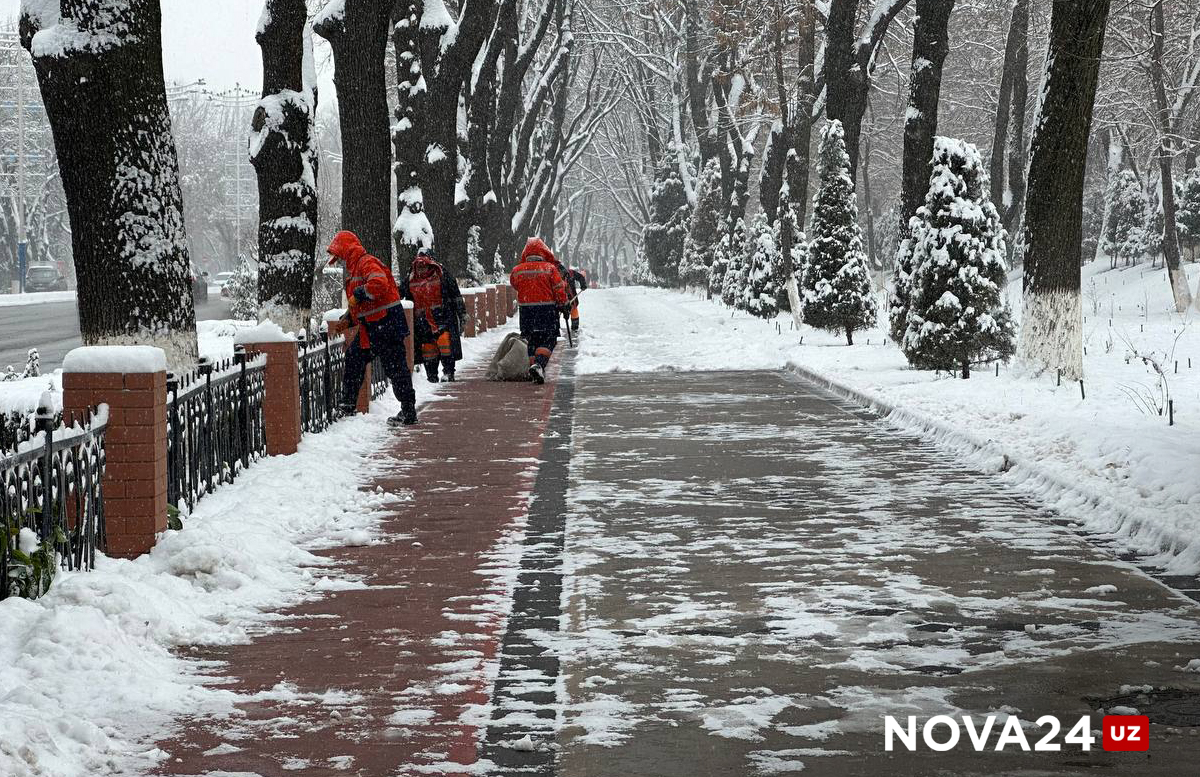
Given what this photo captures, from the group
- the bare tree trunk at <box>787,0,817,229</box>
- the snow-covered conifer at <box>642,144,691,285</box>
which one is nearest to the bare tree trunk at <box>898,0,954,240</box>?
the bare tree trunk at <box>787,0,817,229</box>

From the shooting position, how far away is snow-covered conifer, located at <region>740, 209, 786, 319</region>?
128ft

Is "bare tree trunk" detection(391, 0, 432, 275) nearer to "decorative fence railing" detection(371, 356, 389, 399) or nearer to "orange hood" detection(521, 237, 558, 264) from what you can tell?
"orange hood" detection(521, 237, 558, 264)

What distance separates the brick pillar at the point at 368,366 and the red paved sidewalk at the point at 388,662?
15.6 ft

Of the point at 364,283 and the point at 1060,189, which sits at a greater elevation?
the point at 1060,189

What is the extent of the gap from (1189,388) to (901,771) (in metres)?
14.0

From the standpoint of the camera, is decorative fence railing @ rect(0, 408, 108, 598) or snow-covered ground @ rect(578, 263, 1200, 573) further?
snow-covered ground @ rect(578, 263, 1200, 573)

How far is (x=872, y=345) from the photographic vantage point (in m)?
28.4

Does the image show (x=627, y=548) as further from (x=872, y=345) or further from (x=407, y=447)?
(x=872, y=345)

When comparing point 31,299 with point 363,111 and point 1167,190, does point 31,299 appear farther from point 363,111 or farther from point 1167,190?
point 363,111

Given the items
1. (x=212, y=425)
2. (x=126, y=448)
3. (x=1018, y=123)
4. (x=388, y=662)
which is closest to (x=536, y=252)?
(x=212, y=425)

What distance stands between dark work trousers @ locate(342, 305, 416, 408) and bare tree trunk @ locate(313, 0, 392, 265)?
4556mm

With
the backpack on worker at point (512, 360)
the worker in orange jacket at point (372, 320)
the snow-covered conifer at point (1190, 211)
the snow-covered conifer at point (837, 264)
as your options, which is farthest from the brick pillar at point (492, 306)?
the snow-covered conifer at point (1190, 211)

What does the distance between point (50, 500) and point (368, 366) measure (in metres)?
9.38

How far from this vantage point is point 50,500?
7926 mm
